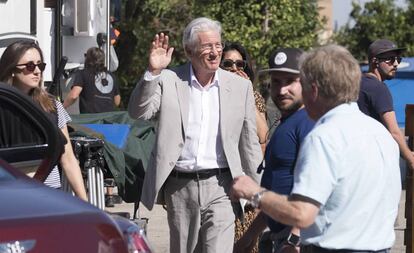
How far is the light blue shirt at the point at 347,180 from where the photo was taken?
4684 mm

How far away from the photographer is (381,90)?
898 centimetres

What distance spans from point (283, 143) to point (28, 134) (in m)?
1.45

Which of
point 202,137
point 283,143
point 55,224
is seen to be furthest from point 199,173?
point 55,224

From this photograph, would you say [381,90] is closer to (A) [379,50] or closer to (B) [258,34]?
(A) [379,50]

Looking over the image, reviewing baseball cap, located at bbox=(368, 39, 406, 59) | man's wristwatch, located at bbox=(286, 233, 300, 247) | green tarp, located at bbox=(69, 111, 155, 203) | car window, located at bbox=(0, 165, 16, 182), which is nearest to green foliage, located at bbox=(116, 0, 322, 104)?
green tarp, located at bbox=(69, 111, 155, 203)

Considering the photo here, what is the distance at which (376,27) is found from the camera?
33.6m

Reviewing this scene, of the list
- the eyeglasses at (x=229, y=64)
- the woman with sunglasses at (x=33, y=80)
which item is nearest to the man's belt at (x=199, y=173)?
the woman with sunglasses at (x=33, y=80)

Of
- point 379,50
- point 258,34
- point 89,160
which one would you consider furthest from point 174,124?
point 258,34

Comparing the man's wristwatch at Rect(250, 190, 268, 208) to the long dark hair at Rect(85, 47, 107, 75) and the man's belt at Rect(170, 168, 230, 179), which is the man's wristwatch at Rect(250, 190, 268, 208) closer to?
the man's belt at Rect(170, 168, 230, 179)

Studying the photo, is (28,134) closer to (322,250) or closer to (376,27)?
(322,250)

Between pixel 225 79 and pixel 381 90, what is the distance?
83.1 inches

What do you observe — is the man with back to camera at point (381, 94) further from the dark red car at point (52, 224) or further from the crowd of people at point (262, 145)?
the dark red car at point (52, 224)

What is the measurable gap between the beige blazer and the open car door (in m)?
0.80

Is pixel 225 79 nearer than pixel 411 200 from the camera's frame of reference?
Yes
